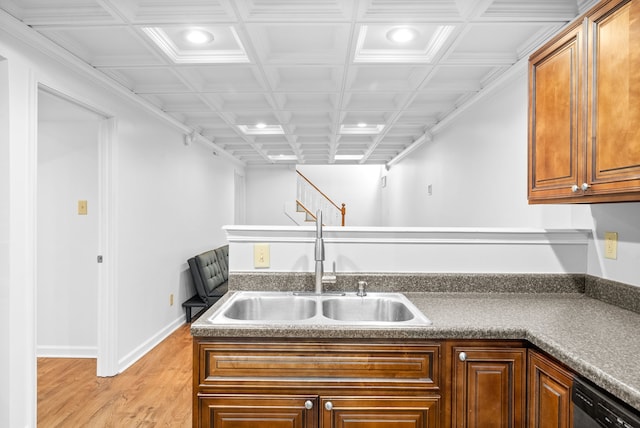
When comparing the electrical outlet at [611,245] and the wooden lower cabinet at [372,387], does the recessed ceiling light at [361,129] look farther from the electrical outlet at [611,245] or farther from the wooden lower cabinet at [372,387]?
the wooden lower cabinet at [372,387]

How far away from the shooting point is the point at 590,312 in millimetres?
1592

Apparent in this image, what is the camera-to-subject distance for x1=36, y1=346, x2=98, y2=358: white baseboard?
3.33 metres

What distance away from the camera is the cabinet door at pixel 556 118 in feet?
4.89

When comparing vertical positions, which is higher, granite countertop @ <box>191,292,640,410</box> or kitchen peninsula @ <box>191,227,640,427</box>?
granite countertop @ <box>191,292,640,410</box>

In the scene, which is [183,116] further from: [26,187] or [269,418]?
[269,418]

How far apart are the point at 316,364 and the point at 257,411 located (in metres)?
0.28

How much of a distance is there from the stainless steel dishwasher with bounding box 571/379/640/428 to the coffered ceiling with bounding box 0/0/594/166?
1761mm

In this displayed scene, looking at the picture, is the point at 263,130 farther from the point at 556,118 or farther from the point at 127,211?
the point at 556,118

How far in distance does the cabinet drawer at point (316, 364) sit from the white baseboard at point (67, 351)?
2579mm

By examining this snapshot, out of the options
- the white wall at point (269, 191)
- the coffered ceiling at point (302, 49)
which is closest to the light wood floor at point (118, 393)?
the coffered ceiling at point (302, 49)

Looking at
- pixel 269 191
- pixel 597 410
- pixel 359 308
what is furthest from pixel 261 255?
pixel 269 191

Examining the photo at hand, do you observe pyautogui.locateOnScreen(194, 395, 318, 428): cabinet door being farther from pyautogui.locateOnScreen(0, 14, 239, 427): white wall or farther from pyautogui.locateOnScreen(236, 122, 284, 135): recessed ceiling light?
pyautogui.locateOnScreen(236, 122, 284, 135): recessed ceiling light

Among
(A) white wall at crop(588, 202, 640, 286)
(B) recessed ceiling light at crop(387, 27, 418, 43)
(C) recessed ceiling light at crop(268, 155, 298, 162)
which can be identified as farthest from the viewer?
(C) recessed ceiling light at crop(268, 155, 298, 162)

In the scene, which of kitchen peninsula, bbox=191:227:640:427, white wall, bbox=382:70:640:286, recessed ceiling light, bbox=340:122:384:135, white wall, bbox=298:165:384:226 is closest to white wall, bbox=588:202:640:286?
white wall, bbox=382:70:640:286
